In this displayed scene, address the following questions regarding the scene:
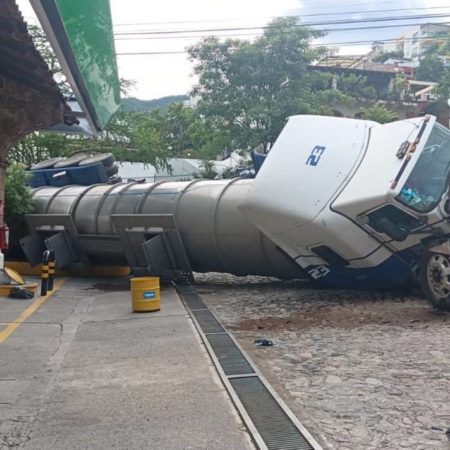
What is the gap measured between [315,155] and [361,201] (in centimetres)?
143

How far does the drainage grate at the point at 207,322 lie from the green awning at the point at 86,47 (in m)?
3.35

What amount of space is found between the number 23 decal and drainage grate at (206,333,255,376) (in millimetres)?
3542

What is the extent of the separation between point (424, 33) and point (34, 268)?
4060 inches

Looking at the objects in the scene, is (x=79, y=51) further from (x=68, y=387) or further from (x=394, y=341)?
(x=394, y=341)

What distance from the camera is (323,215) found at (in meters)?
10.1

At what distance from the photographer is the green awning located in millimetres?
4977

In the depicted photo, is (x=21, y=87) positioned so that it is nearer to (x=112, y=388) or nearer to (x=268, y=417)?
(x=112, y=388)

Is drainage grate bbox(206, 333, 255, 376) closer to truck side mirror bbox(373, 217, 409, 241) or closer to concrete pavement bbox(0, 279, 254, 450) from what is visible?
concrete pavement bbox(0, 279, 254, 450)

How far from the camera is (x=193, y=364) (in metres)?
6.84

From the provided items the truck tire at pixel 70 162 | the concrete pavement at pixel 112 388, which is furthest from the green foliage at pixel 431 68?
the concrete pavement at pixel 112 388

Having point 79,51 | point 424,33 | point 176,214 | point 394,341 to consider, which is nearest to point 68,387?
point 79,51

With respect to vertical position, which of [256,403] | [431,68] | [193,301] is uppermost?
[431,68]

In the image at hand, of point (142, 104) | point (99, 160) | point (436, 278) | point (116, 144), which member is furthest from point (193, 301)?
point (142, 104)

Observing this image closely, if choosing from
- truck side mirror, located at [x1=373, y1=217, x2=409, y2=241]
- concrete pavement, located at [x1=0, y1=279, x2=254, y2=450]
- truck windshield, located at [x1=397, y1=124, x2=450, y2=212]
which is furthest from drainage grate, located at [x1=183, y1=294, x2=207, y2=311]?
truck windshield, located at [x1=397, y1=124, x2=450, y2=212]
